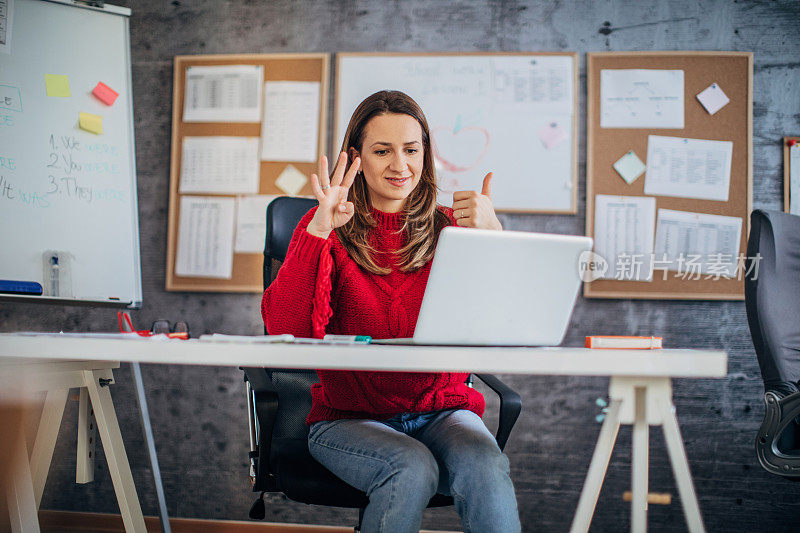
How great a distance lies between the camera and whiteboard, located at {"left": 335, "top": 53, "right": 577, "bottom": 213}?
224cm

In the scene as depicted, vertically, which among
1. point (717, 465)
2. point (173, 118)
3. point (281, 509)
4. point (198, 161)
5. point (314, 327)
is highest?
point (173, 118)

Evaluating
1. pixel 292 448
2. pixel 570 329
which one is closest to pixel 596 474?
pixel 292 448

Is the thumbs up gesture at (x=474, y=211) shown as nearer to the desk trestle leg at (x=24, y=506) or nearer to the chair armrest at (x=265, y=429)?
the chair armrest at (x=265, y=429)

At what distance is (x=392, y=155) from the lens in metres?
1.46

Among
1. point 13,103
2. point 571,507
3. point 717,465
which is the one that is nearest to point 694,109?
point 717,465

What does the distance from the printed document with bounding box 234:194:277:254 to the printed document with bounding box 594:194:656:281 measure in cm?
122

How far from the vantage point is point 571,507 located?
7.11ft

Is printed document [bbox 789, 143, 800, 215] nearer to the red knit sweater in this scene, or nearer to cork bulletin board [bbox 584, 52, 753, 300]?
cork bulletin board [bbox 584, 52, 753, 300]

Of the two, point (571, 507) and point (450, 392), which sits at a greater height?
point (450, 392)

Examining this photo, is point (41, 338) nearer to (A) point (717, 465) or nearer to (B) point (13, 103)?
(B) point (13, 103)

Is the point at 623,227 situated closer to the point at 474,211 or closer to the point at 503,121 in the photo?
the point at 503,121

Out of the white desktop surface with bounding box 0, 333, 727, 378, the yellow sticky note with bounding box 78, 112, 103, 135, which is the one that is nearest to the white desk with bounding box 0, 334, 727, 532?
the white desktop surface with bounding box 0, 333, 727, 378

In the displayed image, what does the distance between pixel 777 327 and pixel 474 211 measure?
890mm

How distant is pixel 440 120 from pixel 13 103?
1.39 m
